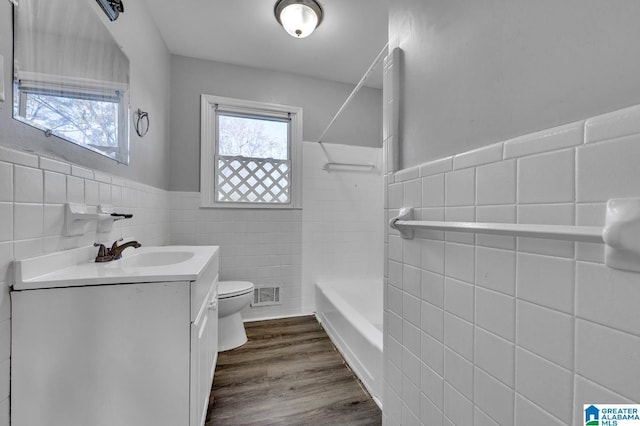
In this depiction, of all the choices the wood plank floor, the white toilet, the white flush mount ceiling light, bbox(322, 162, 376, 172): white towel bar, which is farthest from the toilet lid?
the white flush mount ceiling light

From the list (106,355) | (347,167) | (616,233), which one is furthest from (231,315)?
(616,233)

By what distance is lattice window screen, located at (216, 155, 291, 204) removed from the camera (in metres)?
2.33

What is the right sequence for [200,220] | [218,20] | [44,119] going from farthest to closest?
[200,220], [218,20], [44,119]

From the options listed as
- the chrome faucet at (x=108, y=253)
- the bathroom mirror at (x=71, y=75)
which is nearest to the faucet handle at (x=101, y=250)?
the chrome faucet at (x=108, y=253)

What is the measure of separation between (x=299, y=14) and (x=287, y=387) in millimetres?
2313

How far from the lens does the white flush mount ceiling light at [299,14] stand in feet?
5.25

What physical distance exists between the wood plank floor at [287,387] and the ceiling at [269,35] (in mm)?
2411

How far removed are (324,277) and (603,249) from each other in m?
2.22

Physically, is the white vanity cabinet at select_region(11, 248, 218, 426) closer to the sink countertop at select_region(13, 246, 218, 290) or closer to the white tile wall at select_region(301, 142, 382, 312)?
the sink countertop at select_region(13, 246, 218, 290)

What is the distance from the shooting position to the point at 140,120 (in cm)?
155

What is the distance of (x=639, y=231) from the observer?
14.6 inches

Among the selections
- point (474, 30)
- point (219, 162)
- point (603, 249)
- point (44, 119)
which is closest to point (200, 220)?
point (219, 162)

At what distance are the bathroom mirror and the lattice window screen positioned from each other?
3.21 feet

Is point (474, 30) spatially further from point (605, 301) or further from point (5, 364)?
point (5, 364)
